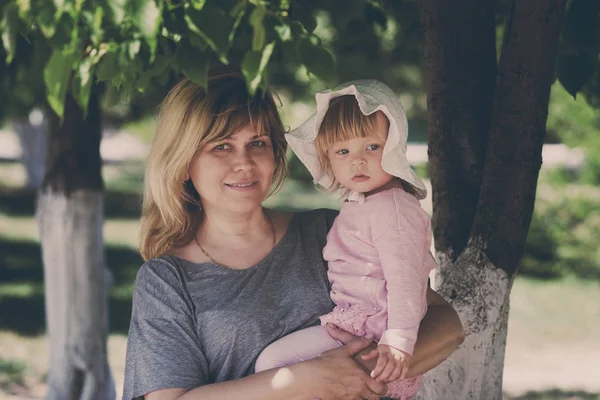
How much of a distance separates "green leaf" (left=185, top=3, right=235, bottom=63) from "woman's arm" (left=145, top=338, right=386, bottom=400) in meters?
1.10

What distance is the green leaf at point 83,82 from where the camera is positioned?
2238mm

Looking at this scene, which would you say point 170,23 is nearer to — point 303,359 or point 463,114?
point 303,359

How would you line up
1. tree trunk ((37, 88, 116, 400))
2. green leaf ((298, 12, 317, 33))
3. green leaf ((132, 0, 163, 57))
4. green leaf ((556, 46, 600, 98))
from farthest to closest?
tree trunk ((37, 88, 116, 400)) < green leaf ((556, 46, 600, 98)) < green leaf ((298, 12, 317, 33)) < green leaf ((132, 0, 163, 57))

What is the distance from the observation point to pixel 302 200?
2092cm

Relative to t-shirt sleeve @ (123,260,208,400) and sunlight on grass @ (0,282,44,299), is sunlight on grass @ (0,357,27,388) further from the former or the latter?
t-shirt sleeve @ (123,260,208,400)

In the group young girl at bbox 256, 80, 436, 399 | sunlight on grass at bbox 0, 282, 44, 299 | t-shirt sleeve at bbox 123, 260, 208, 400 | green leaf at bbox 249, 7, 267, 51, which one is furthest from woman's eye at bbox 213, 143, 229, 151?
sunlight on grass at bbox 0, 282, 44, 299

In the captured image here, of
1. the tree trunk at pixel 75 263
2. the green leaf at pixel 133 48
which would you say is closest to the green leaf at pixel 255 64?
the green leaf at pixel 133 48

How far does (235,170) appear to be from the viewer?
3062mm

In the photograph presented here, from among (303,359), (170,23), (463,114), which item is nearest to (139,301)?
(303,359)

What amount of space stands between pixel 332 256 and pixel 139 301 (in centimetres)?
64

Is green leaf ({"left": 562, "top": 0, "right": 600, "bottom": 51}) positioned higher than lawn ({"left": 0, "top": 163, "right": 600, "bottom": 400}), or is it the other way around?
green leaf ({"left": 562, "top": 0, "right": 600, "bottom": 51})

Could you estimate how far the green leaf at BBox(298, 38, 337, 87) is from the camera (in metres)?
2.18

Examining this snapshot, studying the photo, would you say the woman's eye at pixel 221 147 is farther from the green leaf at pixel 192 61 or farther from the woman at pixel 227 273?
the green leaf at pixel 192 61

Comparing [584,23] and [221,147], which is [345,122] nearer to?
[221,147]
